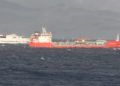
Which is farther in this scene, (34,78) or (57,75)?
(57,75)

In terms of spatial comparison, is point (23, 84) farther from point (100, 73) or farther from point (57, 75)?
point (100, 73)

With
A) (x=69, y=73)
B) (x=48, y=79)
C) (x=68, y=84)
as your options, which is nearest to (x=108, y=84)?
(x=68, y=84)

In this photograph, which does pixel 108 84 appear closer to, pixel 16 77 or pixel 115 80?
pixel 115 80

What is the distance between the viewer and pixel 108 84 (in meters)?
80.4

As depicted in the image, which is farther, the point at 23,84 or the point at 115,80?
the point at 115,80

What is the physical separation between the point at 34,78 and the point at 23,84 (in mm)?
9687

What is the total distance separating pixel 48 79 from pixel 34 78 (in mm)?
2300

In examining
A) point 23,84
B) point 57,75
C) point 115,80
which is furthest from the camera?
point 57,75

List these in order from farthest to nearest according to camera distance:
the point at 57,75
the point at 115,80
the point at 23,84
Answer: the point at 57,75, the point at 115,80, the point at 23,84

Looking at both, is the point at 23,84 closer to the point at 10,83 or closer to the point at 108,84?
the point at 10,83

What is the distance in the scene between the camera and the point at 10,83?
79562 mm

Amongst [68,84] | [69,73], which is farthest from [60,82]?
[69,73]

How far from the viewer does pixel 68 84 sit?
80.4 metres

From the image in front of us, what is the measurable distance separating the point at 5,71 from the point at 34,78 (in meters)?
12.8
